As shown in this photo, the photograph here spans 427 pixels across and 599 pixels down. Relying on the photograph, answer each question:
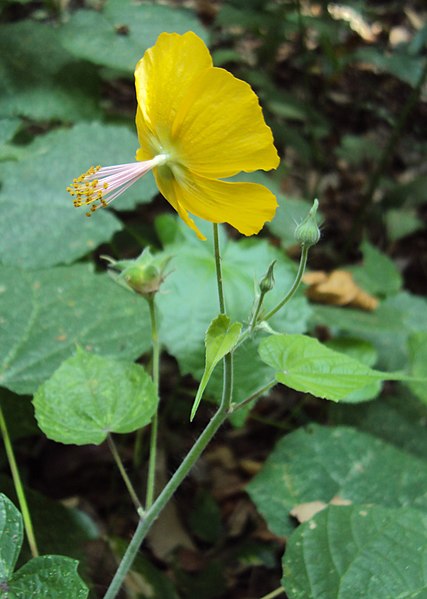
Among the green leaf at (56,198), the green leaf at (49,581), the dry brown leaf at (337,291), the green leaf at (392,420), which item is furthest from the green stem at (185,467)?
the dry brown leaf at (337,291)

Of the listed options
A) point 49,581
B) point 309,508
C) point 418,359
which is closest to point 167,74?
point 49,581

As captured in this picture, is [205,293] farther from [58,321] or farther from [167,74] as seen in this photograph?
[167,74]

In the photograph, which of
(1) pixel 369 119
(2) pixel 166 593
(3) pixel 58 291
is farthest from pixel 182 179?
(1) pixel 369 119

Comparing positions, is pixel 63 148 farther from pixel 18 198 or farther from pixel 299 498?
pixel 299 498

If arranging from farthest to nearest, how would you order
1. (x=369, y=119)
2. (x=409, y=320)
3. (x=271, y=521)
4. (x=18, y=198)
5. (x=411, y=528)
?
(x=369, y=119)
(x=409, y=320)
(x=18, y=198)
(x=271, y=521)
(x=411, y=528)

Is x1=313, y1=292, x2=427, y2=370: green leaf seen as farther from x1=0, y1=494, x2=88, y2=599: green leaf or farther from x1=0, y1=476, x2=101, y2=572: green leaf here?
x1=0, y1=494, x2=88, y2=599: green leaf
